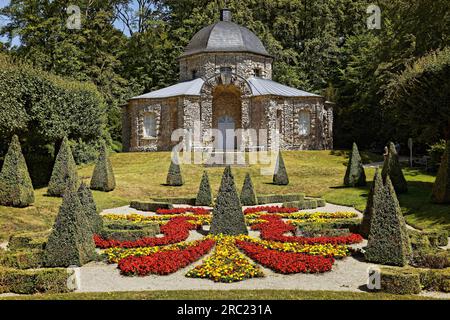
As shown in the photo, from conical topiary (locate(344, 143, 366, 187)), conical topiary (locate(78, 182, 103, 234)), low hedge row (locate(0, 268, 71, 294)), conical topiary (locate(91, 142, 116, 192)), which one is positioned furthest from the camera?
conical topiary (locate(344, 143, 366, 187))

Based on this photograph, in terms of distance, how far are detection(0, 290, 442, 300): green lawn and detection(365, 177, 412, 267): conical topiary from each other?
2312 mm

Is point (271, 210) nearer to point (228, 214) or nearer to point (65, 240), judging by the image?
point (228, 214)

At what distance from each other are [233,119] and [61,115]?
63.1 ft

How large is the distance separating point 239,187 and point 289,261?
1545cm

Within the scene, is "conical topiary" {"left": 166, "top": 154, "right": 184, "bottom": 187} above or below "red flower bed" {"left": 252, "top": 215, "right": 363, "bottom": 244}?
above

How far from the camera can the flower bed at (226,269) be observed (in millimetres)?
10492

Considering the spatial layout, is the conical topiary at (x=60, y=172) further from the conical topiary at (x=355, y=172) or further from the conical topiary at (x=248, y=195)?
the conical topiary at (x=355, y=172)

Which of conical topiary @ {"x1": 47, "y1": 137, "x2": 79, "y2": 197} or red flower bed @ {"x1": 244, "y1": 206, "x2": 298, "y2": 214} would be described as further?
conical topiary @ {"x1": 47, "y1": 137, "x2": 79, "y2": 197}

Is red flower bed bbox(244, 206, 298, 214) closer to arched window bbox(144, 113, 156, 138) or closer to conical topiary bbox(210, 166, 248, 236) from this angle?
conical topiary bbox(210, 166, 248, 236)

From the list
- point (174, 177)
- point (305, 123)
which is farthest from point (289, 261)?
point (305, 123)

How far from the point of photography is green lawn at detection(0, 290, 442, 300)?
29.4ft

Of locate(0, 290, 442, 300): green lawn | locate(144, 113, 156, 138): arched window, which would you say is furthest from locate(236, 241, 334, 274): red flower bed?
locate(144, 113, 156, 138): arched window

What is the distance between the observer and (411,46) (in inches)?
1426

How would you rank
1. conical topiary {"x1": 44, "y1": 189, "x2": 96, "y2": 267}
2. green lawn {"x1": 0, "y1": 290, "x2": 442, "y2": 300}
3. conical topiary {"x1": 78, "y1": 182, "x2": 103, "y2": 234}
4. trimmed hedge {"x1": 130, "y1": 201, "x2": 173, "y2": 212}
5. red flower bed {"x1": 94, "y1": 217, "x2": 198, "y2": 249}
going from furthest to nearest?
trimmed hedge {"x1": 130, "y1": 201, "x2": 173, "y2": 212} → conical topiary {"x1": 78, "y1": 182, "x2": 103, "y2": 234} → red flower bed {"x1": 94, "y1": 217, "x2": 198, "y2": 249} → conical topiary {"x1": 44, "y1": 189, "x2": 96, "y2": 267} → green lawn {"x1": 0, "y1": 290, "x2": 442, "y2": 300}
